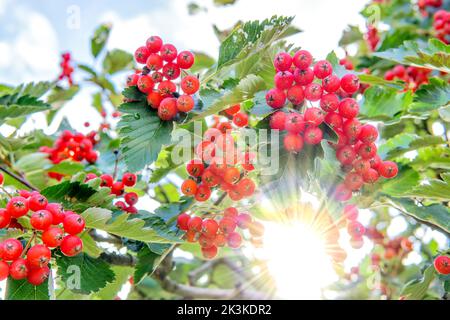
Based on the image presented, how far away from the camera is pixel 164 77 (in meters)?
2.11

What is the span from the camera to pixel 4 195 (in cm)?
216

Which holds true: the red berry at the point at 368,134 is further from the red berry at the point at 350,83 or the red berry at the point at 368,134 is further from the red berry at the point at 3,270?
the red berry at the point at 3,270

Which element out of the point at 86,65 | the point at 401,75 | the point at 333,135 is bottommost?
the point at 333,135

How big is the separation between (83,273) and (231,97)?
1.03 meters

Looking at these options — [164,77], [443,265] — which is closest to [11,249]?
[164,77]

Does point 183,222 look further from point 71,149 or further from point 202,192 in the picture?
point 71,149

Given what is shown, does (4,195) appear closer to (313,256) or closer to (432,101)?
(313,256)

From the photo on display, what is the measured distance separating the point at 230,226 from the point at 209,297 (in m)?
1.58

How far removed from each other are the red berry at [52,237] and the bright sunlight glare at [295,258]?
1.16 m

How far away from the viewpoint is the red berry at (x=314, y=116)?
1954 millimetres

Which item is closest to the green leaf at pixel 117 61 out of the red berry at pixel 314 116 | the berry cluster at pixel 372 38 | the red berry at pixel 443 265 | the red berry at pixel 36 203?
the berry cluster at pixel 372 38

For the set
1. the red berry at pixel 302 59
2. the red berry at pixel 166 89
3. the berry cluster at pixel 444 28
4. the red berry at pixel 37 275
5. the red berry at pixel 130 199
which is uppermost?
the berry cluster at pixel 444 28
